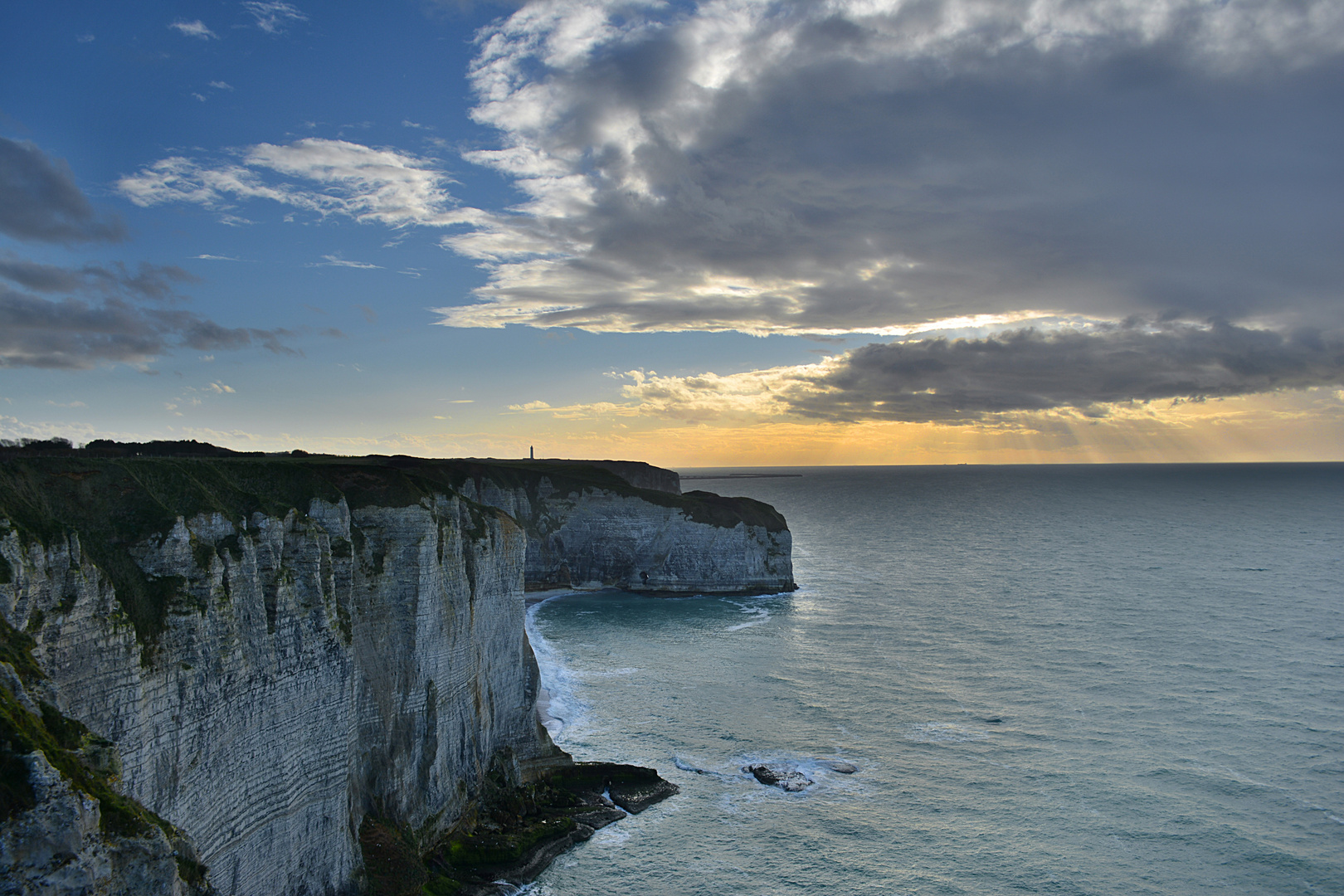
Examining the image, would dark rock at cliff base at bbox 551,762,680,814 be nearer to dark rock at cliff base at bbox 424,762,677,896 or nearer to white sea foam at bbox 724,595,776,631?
dark rock at cliff base at bbox 424,762,677,896

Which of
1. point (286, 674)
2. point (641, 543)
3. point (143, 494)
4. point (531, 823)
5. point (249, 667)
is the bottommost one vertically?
point (531, 823)

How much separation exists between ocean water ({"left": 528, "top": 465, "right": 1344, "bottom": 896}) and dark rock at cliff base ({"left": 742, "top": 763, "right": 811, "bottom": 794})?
0.56 meters

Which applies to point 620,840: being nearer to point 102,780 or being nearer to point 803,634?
point 102,780

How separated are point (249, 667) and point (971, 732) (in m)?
36.4

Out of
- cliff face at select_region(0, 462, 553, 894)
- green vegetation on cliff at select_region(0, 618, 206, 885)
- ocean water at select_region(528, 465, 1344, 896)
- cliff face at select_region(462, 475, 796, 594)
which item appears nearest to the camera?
green vegetation on cliff at select_region(0, 618, 206, 885)

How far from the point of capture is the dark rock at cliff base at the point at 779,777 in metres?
34.9

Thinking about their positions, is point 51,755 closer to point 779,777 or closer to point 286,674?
point 286,674

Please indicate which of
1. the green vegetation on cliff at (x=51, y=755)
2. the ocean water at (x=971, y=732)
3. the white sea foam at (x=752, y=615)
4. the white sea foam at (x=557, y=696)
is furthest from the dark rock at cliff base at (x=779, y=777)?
the white sea foam at (x=752, y=615)

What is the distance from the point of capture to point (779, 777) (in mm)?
35594

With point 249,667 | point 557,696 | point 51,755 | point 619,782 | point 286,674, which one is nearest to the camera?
point 51,755

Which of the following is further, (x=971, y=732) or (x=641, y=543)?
(x=641, y=543)

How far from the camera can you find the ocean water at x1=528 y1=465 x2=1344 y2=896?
28.5m

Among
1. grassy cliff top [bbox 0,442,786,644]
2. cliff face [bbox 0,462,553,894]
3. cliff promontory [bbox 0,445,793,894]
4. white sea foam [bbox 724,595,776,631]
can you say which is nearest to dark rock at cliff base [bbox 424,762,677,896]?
cliff promontory [bbox 0,445,793,894]

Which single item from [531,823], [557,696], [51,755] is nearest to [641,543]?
[557,696]
